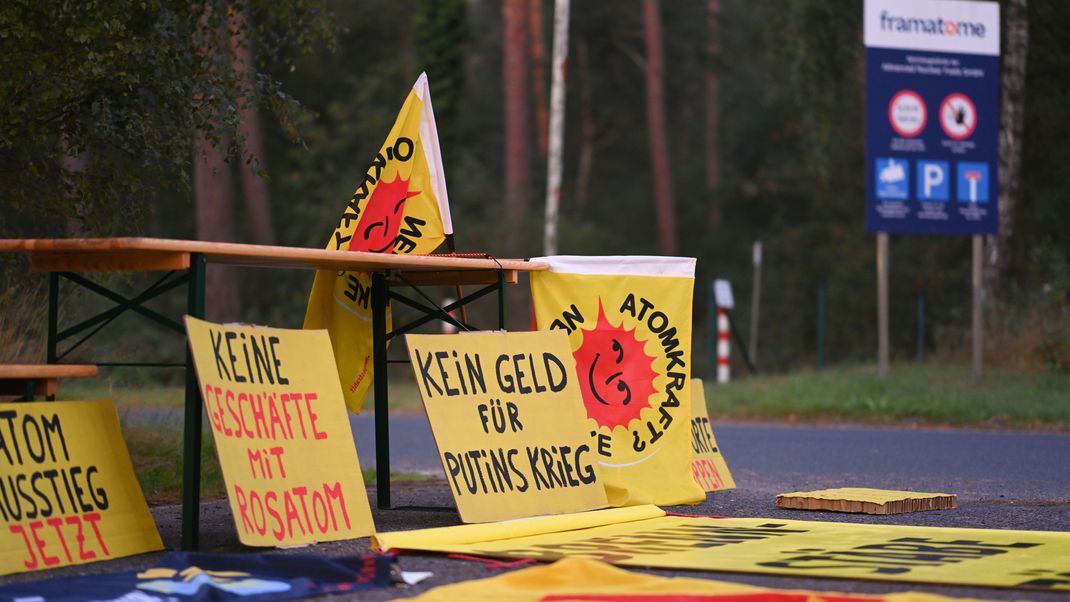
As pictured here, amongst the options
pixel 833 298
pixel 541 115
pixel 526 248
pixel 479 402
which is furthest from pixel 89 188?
pixel 541 115

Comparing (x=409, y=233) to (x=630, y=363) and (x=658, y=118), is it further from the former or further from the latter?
(x=658, y=118)

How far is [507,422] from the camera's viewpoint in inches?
320

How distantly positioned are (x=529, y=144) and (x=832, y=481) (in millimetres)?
24671

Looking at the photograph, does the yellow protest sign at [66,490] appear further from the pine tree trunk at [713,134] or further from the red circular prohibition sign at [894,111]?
the pine tree trunk at [713,134]

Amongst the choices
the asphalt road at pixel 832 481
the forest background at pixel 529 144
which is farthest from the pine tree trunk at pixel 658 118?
the asphalt road at pixel 832 481

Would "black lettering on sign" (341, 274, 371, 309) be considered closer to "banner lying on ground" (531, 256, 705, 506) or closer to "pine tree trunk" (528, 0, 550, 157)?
"banner lying on ground" (531, 256, 705, 506)

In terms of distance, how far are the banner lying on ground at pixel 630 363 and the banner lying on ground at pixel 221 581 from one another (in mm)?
2910

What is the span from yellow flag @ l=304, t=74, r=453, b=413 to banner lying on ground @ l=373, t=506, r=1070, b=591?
1961 mm

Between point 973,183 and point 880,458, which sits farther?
point 973,183

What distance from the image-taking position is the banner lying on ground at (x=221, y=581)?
5465 mm

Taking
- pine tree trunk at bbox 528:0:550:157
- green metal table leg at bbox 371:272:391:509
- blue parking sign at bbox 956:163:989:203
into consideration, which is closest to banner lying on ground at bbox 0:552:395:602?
green metal table leg at bbox 371:272:391:509

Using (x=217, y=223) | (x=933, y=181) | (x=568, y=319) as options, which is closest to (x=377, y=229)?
(x=568, y=319)

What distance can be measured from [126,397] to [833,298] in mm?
25401

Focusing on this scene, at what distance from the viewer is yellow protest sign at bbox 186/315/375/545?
6.68 meters
